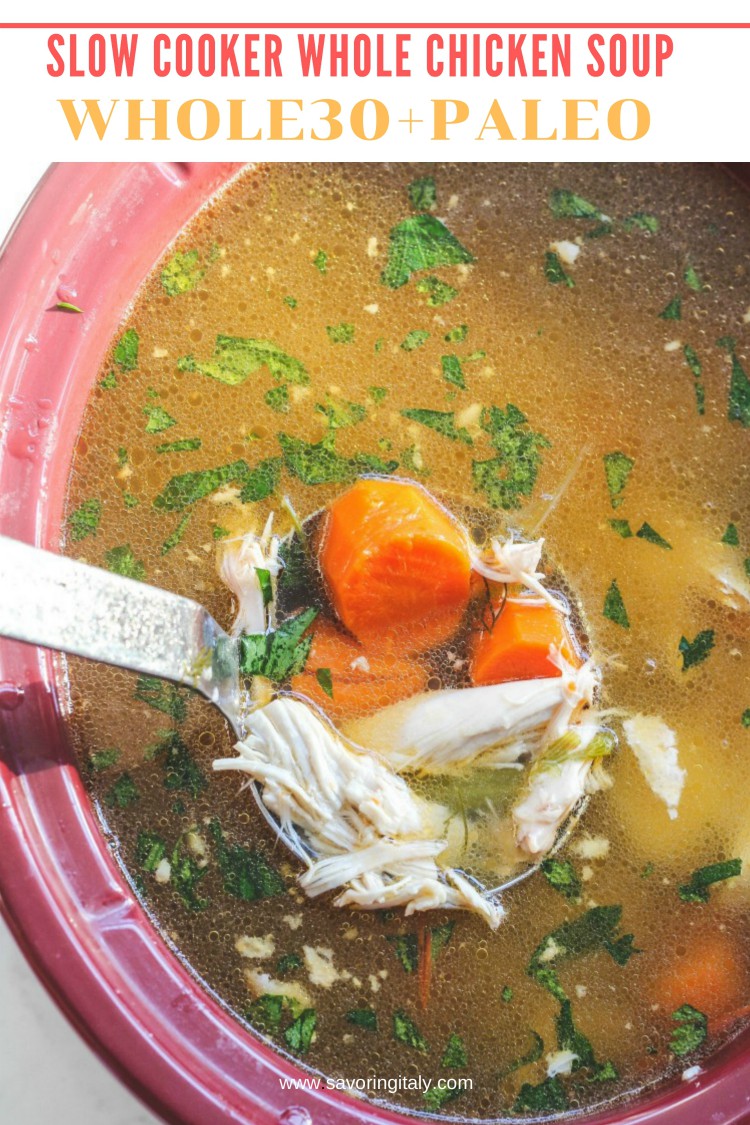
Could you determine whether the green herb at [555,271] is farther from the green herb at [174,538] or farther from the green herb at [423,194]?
the green herb at [174,538]

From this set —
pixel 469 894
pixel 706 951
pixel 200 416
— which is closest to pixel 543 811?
pixel 469 894

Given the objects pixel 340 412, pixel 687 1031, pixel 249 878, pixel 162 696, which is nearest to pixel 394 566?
pixel 340 412

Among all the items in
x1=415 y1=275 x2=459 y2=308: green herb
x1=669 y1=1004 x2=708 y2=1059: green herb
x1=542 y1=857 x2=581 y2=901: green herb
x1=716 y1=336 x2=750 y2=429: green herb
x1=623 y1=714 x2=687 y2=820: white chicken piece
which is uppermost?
x1=415 y1=275 x2=459 y2=308: green herb

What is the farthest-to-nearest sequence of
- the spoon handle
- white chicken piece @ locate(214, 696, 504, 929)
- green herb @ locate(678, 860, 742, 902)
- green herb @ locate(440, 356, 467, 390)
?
1. green herb @ locate(440, 356, 467, 390)
2. green herb @ locate(678, 860, 742, 902)
3. white chicken piece @ locate(214, 696, 504, 929)
4. the spoon handle

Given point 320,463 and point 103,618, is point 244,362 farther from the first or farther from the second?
point 103,618

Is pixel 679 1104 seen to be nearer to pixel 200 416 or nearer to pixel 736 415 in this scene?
pixel 736 415

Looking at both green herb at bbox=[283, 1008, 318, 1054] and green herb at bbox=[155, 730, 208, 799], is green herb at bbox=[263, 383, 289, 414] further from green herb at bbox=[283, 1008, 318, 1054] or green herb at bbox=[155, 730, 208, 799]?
green herb at bbox=[283, 1008, 318, 1054]

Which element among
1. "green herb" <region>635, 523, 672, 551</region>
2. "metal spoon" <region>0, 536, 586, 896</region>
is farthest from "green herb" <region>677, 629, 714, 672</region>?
"metal spoon" <region>0, 536, 586, 896</region>

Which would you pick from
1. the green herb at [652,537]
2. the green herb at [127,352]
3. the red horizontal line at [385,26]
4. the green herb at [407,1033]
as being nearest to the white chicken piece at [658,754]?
the green herb at [652,537]
